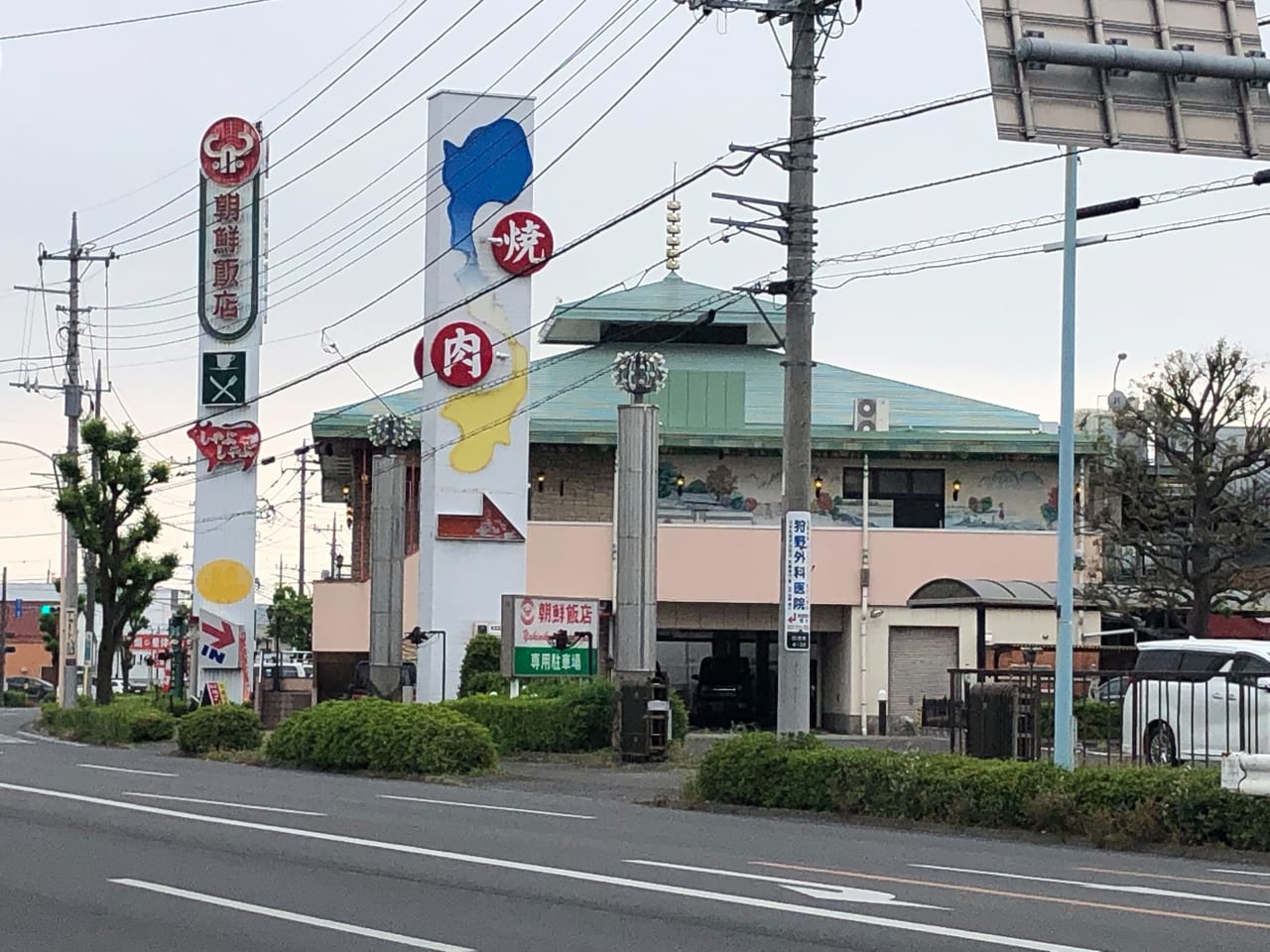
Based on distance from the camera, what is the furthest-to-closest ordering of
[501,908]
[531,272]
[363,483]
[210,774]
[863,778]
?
[363,483], [531,272], [210,774], [863,778], [501,908]

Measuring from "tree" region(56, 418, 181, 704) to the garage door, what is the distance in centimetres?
1912

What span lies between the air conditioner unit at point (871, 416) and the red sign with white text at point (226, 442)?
1627 cm

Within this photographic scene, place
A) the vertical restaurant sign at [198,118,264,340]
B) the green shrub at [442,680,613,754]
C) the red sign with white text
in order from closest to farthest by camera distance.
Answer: the green shrub at [442,680,613,754] → the vertical restaurant sign at [198,118,264,340] → the red sign with white text

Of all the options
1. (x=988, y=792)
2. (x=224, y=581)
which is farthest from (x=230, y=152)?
(x=988, y=792)

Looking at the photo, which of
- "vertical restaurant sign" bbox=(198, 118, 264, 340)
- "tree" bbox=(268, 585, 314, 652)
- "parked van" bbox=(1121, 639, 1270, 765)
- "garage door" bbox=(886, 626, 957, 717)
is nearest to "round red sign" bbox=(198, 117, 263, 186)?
"vertical restaurant sign" bbox=(198, 118, 264, 340)

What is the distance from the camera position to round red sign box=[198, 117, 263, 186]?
1877 inches

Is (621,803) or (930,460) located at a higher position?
(930,460)

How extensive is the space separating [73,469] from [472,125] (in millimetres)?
14071

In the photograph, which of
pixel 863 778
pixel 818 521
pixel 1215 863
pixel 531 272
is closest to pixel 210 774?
pixel 863 778

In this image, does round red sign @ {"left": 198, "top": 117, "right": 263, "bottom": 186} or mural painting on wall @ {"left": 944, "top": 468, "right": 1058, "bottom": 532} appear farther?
mural painting on wall @ {"left": 944, "top": 468, "right": 1058, "bottom": 532}

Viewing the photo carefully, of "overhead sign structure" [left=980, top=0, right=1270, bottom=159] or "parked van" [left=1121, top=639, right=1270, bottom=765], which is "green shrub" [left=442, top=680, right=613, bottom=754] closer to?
"parked van" [left=1121, top=639, right=1270, bottom=765]

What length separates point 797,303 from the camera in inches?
837

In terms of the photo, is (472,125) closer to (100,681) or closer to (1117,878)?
(100,681)

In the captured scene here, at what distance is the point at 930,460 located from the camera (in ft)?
169
